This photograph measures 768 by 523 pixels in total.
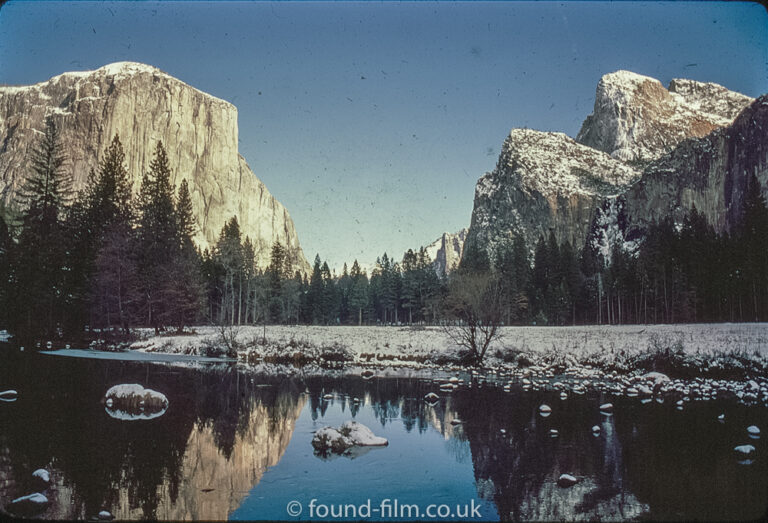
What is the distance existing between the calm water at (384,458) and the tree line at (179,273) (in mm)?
14102

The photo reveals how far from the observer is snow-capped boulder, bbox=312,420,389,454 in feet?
31.7

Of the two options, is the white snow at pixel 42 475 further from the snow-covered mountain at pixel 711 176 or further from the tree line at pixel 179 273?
the snow-covered mountain at pixel 711 176

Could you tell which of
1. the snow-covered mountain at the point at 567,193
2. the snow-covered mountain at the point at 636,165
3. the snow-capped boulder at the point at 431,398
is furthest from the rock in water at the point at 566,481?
the snow-covered mountain at the point at 567,193

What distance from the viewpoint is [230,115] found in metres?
195

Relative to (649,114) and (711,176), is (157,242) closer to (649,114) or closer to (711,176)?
(711,176)

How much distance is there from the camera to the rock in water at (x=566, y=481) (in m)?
7.61

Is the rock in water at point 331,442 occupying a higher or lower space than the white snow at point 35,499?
lower

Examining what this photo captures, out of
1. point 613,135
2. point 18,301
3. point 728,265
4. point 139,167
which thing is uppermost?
point 613,135

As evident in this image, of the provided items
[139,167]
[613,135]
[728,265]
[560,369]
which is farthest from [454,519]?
[613,135]

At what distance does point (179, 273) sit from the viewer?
39844 mm

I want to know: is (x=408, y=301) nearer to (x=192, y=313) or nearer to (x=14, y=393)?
(x=192, y=313)

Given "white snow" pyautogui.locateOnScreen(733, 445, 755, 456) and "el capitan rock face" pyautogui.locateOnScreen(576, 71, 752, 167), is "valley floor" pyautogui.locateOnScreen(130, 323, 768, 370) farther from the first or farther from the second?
"el capitan rock face" pyautogui.locateOnScreen(576, 71, 752, 167)

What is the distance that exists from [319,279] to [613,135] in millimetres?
150543

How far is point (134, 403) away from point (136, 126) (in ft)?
586
